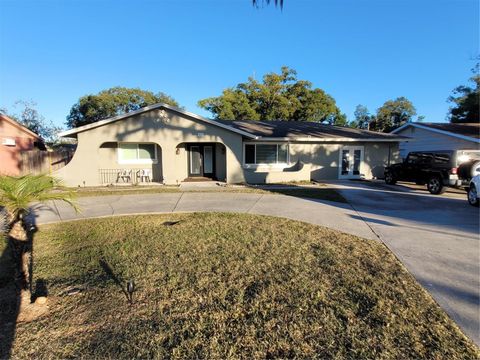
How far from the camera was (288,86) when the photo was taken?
120 ft

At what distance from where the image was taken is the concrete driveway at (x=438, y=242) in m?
3.37

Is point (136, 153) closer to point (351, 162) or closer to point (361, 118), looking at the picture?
point (351, 162)

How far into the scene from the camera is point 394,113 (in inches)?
2050

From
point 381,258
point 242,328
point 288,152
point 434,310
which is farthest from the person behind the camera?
point 288,152

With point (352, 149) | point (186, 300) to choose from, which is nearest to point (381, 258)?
point (186, 300)

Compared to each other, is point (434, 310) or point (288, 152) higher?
point (288, 152)

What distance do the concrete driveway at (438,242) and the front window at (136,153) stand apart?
10522 millimetres

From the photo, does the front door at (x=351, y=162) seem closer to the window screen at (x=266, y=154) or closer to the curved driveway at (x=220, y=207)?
the window screen at (x=266, y=154)

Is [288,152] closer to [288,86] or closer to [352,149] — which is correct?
[352,149]

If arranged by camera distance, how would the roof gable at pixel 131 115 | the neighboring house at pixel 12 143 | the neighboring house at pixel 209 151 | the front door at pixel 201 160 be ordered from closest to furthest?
the roof gable at pixel 131 115, the neighboring house at pixel 209 151, the front door at pixel 201 160, the neighboring house at pixel 12 143

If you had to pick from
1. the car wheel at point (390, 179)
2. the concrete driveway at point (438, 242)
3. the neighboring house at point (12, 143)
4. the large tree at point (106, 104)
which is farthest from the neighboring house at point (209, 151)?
the large tree at point (106, 104)

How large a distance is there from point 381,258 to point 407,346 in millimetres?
2172

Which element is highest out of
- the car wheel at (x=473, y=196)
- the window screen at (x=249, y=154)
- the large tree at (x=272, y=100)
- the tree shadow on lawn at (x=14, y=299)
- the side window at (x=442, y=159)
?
the large tree at (x=272, y=100)

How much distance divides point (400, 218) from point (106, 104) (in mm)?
40074
